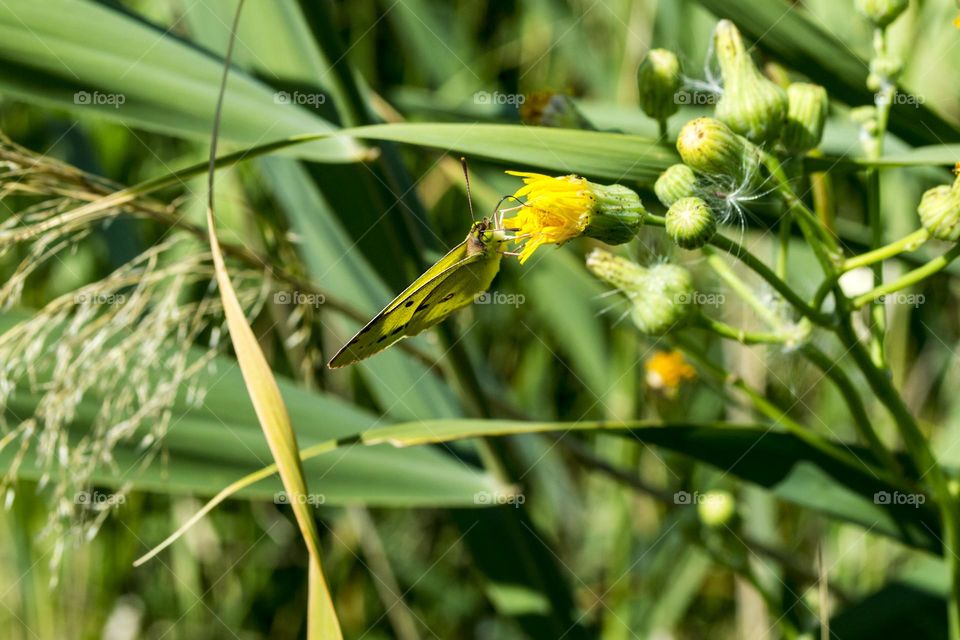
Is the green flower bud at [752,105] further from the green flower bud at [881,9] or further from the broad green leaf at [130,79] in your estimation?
the broad green leaf at [130,79]

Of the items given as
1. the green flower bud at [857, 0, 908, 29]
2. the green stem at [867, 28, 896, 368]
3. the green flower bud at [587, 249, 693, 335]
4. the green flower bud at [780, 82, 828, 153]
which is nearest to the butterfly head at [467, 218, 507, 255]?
the green flower bud at [587, 249, 693, 335]

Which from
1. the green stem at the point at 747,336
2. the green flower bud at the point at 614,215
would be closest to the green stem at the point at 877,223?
the green stem at the point at 747,336

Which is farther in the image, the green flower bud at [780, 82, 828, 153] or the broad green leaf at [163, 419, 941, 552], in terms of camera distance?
the broad green leaf at [163, 419, 941, 552]

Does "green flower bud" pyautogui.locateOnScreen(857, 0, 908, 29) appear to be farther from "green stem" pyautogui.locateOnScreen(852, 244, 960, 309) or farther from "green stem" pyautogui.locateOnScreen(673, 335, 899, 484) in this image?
"green stem" pyautogui.locateOnScreen(673, 335, 899, 484)

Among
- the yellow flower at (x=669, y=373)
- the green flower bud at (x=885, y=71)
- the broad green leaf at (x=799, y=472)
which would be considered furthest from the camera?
the yellow flower at (x=669, y=373)

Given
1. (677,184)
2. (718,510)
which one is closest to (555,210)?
(677,184)

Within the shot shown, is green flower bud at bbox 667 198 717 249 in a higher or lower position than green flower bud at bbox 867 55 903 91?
lower

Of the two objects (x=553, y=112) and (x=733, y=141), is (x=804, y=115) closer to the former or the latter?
(x=733, y=141)
